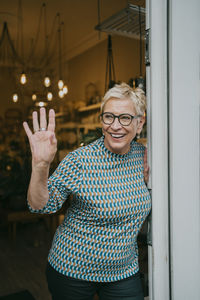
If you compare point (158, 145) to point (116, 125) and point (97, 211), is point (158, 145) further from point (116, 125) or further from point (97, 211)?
point (97, 211)

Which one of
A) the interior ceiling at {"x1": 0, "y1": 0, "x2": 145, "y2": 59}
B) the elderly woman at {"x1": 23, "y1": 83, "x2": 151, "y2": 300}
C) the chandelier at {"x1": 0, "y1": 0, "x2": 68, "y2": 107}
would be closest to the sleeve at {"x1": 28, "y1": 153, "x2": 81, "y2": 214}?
the elderly woman at {"x1": 23, "y1": 83, "x2": 151, "y2": 300}

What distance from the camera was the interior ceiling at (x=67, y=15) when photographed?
3670 millimetres

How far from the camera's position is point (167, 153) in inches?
44.1

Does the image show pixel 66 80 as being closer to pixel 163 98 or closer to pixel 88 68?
pixel 88 68

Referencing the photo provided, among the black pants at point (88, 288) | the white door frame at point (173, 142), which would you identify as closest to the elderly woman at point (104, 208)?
the black pants at point (88, 288)

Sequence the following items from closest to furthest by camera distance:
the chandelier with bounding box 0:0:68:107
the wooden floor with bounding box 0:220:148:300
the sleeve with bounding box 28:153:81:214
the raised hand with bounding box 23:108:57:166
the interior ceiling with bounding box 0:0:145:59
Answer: the raised hand with bounding box 23:108:57:166 → the sleeve with bounding box 28:153:81:214 → the wooden floor with bounding box 0:220:148:300 → the chandelier with bounding box 0:0:68:107 → the interior ceiling with bounding box 0:0:145:59

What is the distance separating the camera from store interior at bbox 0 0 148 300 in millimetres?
2742

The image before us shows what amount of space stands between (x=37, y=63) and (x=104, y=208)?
4.84 metres

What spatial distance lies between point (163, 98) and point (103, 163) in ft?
1.13

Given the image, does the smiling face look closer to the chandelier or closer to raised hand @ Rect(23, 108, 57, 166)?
raised hand @ Rect(23, 108, 57, 166)

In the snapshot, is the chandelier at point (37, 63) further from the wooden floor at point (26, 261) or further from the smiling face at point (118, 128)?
the wooden floor at point (26, 261)

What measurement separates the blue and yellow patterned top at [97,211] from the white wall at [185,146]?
15 centimetres

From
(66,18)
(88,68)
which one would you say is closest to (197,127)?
(66,18)

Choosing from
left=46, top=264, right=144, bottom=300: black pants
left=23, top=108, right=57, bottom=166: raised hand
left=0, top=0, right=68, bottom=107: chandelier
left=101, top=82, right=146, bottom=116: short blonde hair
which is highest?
left=0, top=0, right=68, bottom=107: chandelier
